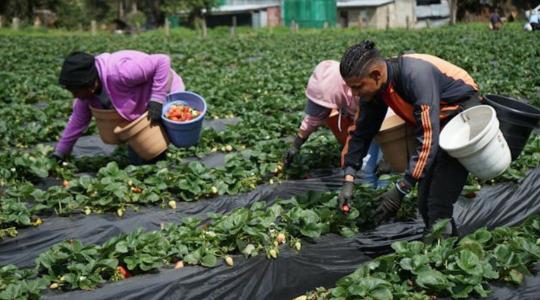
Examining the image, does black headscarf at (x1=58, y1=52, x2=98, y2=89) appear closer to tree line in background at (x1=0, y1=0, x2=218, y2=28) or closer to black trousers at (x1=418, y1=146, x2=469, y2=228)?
black trousers at (x1=418, y1=146, x2=469, y2=228)

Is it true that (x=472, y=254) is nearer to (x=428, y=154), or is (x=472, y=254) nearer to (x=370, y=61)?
(x=428, y=154)

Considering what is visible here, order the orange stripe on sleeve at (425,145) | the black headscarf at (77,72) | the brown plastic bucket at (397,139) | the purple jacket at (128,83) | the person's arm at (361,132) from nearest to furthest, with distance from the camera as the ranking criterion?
the orange stripe on sleeve at (425,145), the person's arm at (361,132), the brown plastic bucket at (397,139), the black headscarf at (77,72), the purple jacket at (128,83)

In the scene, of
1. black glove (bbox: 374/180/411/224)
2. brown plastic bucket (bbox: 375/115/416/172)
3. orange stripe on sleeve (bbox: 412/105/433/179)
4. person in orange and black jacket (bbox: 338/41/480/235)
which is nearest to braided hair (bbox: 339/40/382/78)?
person in orange and black jacket (bbox: 338/41/480/235)

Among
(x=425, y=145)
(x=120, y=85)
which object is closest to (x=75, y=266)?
(x=425, y=145)

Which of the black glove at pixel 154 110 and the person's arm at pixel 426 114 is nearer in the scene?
the person's arm at pixel 426 114

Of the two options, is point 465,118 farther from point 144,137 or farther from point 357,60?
point 144,137

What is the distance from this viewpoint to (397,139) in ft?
14.5

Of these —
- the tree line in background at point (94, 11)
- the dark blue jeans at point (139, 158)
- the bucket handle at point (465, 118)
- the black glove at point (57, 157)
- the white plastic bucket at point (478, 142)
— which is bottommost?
the dark blue jeans at point (139, 158)

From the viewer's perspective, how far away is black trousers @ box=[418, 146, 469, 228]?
3756 mm

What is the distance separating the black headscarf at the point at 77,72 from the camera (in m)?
5.34

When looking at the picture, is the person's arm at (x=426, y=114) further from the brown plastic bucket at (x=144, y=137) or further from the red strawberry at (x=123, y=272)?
the brown plastic bucket at (x=144, y=137)

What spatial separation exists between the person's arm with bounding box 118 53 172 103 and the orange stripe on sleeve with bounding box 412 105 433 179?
9.16 ft

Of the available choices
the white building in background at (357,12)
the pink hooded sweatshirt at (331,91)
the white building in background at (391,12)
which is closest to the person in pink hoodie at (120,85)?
the pink hooded sweatshirt at (331,91)

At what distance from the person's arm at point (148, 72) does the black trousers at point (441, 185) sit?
8.93 feet
